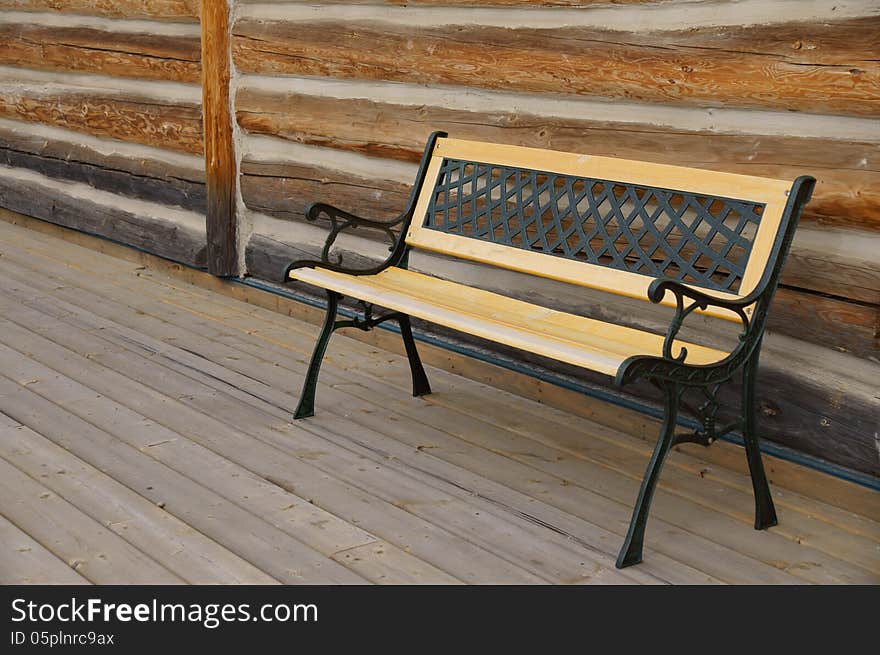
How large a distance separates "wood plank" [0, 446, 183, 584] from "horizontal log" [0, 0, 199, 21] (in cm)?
267

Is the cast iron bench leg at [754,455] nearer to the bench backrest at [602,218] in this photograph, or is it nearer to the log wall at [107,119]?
the bench backrest at [602,218]

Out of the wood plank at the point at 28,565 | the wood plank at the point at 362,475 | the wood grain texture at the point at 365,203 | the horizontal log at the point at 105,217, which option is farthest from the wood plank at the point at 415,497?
the horizontal log at the point at 105,217

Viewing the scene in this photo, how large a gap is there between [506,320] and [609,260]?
478 millimetres

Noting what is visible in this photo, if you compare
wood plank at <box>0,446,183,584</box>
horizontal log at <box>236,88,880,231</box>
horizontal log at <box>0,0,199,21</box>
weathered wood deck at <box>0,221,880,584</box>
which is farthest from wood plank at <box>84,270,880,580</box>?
horizontal log at <box>0,0,199,21</box>

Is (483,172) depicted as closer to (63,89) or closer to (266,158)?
(266,158)

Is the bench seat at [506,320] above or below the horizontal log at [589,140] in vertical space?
below

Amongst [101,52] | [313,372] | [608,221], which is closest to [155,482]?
[313,372]

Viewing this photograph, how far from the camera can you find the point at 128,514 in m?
2.77

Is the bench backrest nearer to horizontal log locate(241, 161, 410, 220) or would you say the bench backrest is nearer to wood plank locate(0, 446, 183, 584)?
horizontal log locate(241, 161, 410, 220)

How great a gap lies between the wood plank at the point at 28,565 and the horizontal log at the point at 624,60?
6.62ft

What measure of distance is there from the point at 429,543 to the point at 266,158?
8.20 feet

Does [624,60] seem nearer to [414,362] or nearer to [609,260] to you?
[609,260]

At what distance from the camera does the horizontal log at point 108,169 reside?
5.23 metres
